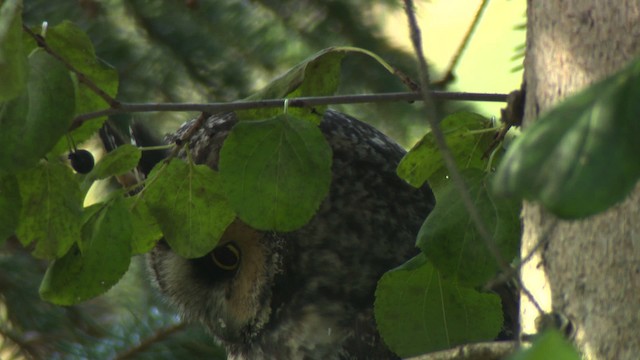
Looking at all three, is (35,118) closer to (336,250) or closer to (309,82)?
(309,82)

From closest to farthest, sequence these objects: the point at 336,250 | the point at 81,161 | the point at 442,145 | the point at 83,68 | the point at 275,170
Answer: the point at 442,145 → the point at 275,170 → the point at 83,68 → the point at 81,161 → the point at 336,250

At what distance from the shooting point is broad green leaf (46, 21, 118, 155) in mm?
964

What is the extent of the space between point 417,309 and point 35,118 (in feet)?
1.13

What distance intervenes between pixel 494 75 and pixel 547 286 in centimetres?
138

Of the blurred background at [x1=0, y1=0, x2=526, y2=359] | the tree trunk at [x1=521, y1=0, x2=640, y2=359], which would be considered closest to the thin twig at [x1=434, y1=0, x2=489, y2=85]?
the blurred background at [x1=0, y1=0, x2=526, y2=359]

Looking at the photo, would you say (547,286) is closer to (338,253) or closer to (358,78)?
(338,253)

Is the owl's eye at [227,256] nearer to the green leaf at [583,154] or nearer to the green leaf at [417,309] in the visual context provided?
the green leaf at [417,309]

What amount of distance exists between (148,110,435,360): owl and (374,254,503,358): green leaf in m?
0.56

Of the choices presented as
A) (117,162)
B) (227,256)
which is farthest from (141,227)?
(227,256)

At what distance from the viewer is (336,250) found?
60.2 inches

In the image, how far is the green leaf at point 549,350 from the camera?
459 millimetres

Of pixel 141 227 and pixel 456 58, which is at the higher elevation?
pixel 141 227

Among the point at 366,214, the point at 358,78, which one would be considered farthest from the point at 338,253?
the point at 358,78

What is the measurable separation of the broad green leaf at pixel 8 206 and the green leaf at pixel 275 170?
181 millimetres
